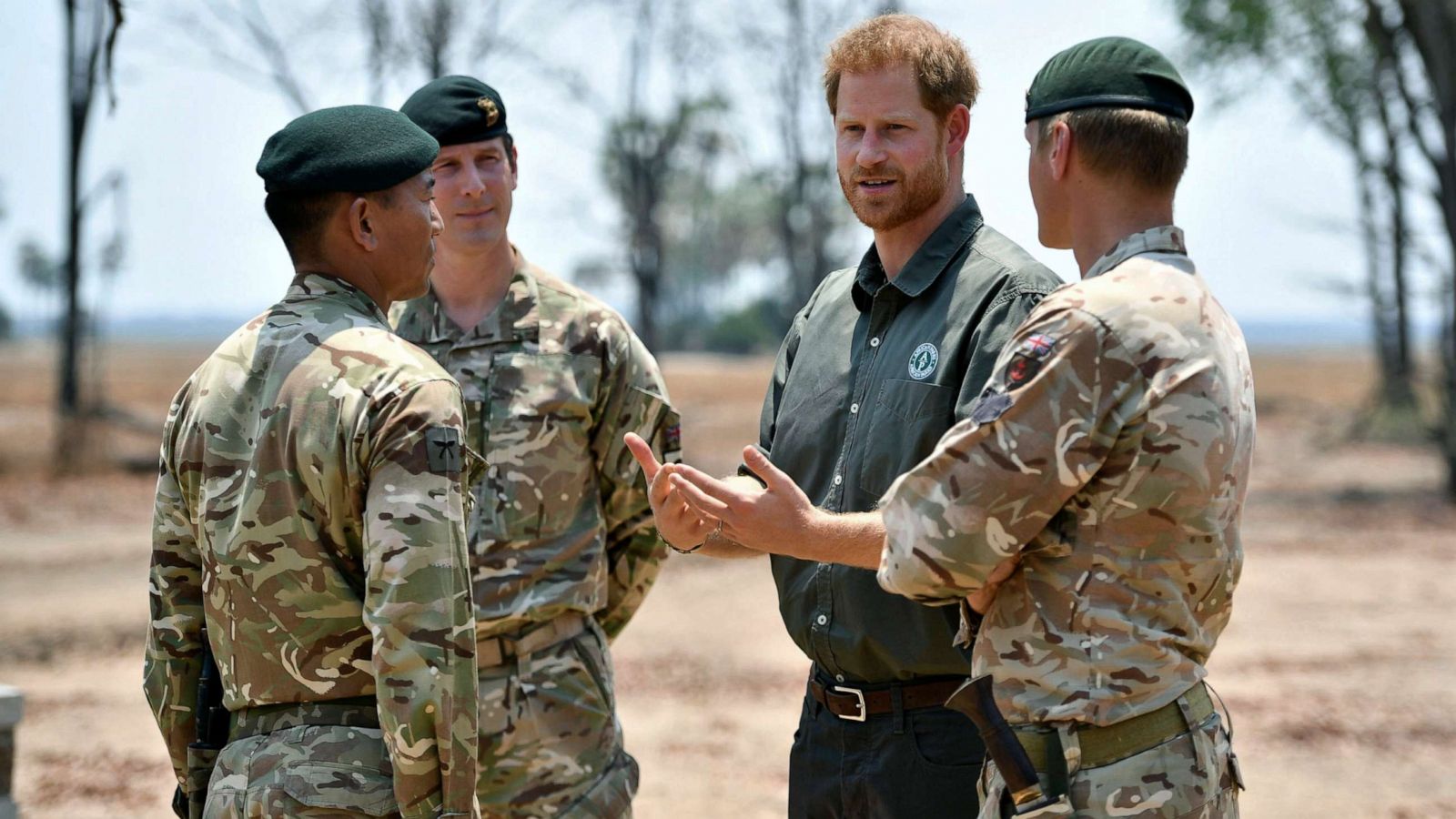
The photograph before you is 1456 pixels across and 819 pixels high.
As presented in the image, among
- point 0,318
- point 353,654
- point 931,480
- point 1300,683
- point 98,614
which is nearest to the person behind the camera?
point 931,480

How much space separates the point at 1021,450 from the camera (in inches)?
100

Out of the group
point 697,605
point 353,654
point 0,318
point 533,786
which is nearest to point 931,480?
point 353,654

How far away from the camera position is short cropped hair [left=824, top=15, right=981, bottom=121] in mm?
3420

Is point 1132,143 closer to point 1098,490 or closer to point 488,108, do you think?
point 1098,490

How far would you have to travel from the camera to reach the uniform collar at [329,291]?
3.04m

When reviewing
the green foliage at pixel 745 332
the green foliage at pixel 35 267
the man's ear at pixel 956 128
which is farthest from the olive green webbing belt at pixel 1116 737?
the green foliage at pixel 35 267

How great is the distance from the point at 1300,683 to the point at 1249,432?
283 inches

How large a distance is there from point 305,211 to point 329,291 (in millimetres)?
171

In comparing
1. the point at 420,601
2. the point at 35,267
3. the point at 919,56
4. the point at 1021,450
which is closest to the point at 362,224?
the point at 420,601

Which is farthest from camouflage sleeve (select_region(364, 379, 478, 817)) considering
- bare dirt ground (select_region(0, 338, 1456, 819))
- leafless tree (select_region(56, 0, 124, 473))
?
leafless tree (select_region(56, 0, 124, 473))

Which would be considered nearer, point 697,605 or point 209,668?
point 209,668

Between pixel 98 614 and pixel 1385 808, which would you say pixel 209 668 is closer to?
pixel 1385 808

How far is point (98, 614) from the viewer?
10977 mm

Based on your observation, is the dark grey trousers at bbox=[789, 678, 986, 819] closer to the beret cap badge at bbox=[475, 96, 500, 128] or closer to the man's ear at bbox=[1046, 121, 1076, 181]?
the man's ear at bbox=[1046, 121, 1076, 181]
